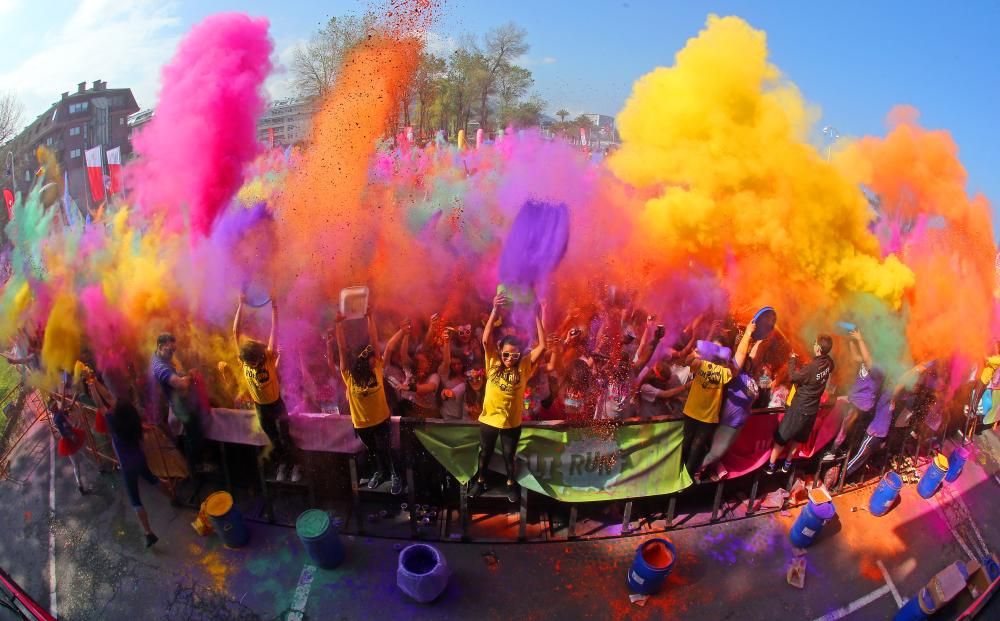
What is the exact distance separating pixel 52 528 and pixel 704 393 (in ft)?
20.0

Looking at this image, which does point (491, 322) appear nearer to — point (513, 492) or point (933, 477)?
point (513, 492)

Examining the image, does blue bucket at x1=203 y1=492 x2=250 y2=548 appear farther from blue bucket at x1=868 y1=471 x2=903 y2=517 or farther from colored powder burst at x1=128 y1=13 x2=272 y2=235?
blue bucket at x1=868 y1=471 x2=903 y2=517

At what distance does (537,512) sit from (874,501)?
132 inches

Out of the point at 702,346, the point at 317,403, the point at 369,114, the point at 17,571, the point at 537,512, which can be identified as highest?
the point at 369,114

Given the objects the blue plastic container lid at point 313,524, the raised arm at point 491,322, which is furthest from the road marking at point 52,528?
the raised arm at point 491,322

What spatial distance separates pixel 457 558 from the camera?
4.35 metres

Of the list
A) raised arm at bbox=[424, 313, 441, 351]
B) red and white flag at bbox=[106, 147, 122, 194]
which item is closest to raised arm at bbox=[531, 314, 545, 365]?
raised arm at bbox=[424, 313, 441, 351]

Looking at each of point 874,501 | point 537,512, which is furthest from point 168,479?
point 874,501

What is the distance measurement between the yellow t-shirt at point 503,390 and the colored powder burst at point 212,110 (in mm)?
2832

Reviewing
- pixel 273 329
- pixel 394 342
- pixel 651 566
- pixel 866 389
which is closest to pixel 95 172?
pixel 273 329

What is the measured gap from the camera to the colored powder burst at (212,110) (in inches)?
169

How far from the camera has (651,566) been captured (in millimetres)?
3947

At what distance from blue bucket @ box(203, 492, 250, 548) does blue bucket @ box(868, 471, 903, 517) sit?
5.95 m

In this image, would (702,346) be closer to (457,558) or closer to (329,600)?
(457,558)
